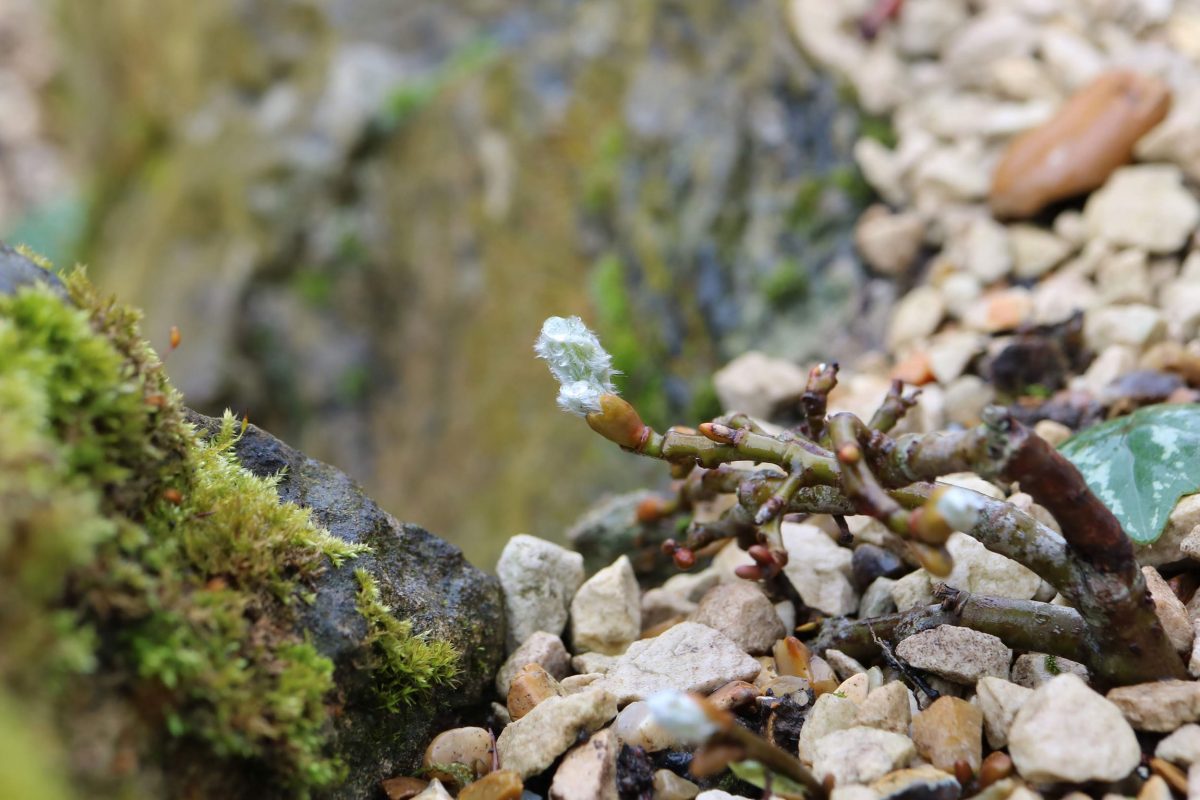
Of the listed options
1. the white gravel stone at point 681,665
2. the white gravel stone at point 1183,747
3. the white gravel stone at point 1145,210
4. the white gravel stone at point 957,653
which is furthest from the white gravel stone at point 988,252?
the white gravel stone at point 1183,747

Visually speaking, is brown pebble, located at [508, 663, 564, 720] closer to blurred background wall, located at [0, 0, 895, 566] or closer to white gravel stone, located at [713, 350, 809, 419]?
white gravel stone, located at [713, 350, 809, 419]

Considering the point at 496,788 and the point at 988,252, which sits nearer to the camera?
the point at 496,788

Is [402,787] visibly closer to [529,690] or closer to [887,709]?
[529,690]

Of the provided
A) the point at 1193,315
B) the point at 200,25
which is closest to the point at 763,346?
the point at 1193,315

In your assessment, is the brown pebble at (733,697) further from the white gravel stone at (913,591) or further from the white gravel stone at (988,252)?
the white gravel stone at (988,252)

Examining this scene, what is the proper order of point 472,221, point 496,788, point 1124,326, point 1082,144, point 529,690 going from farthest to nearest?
point 472,221
point 1082,144
point 1124,326
point 529,690
point 496,788

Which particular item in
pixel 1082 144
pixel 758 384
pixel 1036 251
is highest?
pixel 1082 144

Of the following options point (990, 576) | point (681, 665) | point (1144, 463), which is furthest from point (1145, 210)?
point (681, 665)
